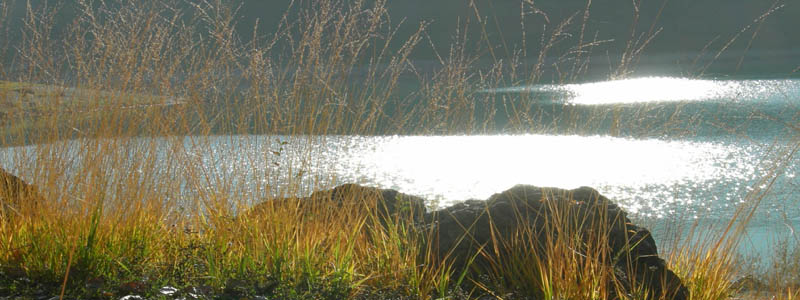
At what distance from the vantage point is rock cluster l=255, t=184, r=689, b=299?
2938 millimetres

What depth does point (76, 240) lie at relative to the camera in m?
2.49

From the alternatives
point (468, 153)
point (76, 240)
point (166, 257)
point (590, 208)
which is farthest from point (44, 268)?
point (468, 153)

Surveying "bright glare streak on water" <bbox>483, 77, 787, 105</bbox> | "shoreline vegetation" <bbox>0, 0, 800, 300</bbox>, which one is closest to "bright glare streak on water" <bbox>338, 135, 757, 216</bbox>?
"bright glare streak on water" <bbox>483, 77, 787, 105</bbox>

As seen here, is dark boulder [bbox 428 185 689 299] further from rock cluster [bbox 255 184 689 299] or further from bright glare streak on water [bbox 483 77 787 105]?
bright glare streak on water [bbox 483 77 787 105]

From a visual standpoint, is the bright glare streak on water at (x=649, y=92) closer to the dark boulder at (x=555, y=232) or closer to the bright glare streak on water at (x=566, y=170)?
the dark boulder at (x=555, y=232)

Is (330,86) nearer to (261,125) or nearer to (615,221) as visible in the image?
(261,125)

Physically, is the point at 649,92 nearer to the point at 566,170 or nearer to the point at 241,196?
the point at 566,170

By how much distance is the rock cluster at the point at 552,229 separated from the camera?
2938mm

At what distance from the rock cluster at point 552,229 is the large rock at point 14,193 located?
1483 millimetres

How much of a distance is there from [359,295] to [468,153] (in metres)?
22.1

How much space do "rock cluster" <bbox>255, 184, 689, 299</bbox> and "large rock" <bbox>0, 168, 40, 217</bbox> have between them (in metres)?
1.48

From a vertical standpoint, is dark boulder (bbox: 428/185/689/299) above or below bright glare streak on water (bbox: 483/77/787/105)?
below

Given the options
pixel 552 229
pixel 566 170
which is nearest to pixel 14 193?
pixel 552 229

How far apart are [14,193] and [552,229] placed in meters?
3.06
